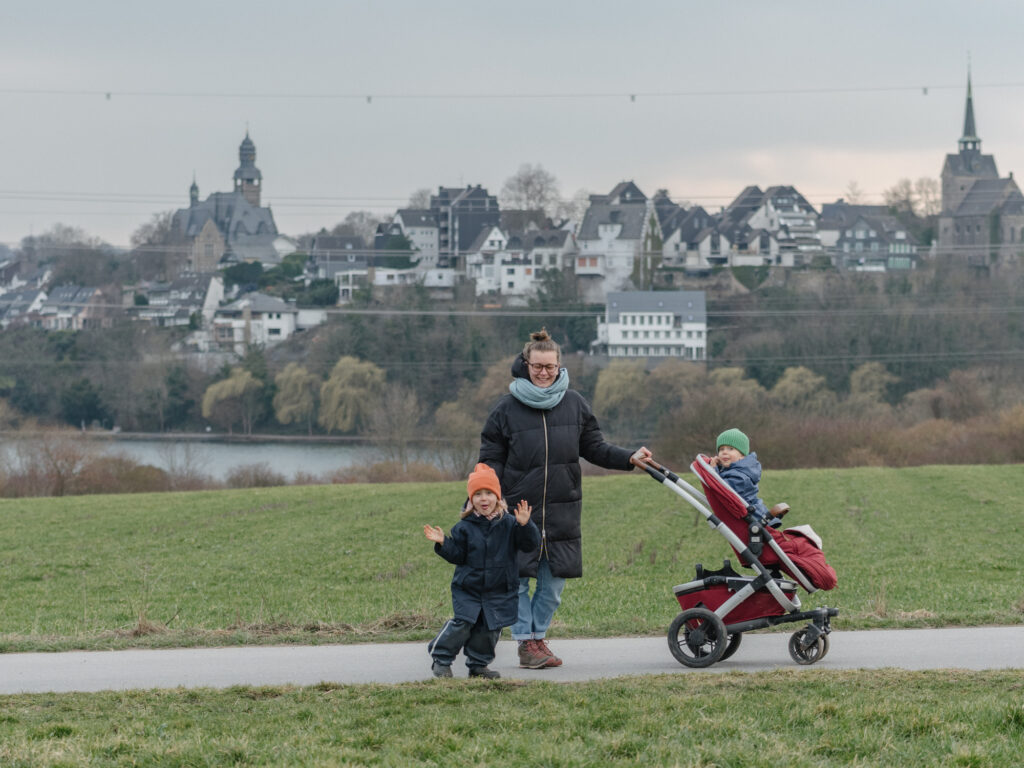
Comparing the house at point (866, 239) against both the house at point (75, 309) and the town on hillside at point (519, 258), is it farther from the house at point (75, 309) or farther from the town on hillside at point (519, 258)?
the house at point (75, 309)

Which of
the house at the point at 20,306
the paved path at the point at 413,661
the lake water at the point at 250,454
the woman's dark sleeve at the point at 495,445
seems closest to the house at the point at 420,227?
the house at the point at 20,306

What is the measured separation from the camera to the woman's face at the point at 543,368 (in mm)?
8016

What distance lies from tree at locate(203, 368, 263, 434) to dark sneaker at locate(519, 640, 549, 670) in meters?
84.4

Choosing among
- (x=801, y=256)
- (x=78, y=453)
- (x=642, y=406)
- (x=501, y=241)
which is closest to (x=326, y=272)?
(x=501, y=241)

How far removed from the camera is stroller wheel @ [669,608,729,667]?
26.5ft

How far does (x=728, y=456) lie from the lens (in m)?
8.32

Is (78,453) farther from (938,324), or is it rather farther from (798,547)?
(938,324)

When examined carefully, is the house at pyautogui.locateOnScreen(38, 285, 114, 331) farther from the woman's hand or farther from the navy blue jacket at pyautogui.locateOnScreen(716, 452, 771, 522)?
the navy blue jacket at pyautogui.locateOnScreen(716, 452, 771, 522)

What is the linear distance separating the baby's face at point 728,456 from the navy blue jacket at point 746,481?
4 cm

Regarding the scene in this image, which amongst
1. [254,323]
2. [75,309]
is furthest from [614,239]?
[75,309]

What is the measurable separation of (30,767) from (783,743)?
124 inches

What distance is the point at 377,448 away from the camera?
70438 mm

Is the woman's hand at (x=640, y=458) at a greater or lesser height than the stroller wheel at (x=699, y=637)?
greater

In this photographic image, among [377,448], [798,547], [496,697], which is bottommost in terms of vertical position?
[377,448]
